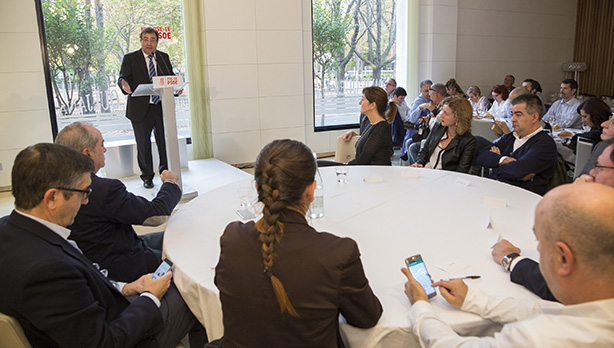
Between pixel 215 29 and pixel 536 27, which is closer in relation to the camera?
pixel 215 29

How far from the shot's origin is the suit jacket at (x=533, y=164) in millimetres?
3291

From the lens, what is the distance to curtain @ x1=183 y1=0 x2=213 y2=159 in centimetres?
645

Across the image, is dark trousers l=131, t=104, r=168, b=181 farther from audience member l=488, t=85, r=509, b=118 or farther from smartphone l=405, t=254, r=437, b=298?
audience member l=488, t=85, r=509, b=118

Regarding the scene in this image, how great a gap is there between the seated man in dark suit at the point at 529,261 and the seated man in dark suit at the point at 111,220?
166cm

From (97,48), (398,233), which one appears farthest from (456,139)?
(97,48)

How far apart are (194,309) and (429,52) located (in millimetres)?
7603

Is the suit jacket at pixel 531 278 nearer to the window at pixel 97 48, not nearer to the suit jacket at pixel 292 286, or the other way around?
the suit jacket at pixel 292 286

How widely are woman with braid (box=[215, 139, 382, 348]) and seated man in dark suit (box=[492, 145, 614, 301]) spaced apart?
2.06 ft

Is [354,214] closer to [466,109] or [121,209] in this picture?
[121,209]

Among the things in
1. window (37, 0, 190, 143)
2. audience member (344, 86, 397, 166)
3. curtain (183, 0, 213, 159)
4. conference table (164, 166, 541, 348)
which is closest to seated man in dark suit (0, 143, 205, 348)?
conference table (164, 166, 541, 348)

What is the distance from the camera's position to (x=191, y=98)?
6.68 m

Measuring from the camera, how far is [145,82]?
5.32 meters

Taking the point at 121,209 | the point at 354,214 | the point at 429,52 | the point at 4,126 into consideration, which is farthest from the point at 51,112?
the point at 429,52

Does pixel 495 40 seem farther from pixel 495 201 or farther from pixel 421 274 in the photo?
pixel 421 274
